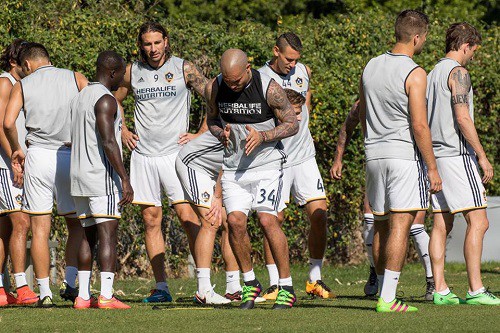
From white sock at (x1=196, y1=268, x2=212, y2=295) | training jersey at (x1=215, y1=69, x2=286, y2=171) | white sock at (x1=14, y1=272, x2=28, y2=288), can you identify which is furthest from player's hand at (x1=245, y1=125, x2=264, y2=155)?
white sock at (x1=14, y1=272, x2=28, y2=288)

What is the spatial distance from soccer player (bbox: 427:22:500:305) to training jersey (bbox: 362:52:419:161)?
882 millimetres

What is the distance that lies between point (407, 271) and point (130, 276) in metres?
3.59

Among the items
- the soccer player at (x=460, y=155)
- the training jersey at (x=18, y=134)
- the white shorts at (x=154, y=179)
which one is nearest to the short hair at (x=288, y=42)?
the white shorts at (x=154, y=179)

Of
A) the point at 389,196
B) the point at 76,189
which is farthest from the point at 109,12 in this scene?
the point at 389,196

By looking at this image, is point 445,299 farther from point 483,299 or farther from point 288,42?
point 288,42

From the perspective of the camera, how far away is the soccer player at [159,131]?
12062 mm

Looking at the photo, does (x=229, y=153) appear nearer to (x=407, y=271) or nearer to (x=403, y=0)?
(x=407, y=271)

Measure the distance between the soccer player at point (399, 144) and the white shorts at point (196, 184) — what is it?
6.18ft

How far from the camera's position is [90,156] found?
10984mm

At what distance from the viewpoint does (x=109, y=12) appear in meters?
16.4

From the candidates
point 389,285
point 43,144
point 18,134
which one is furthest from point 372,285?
point 18,134

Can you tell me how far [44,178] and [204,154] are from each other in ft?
4.78

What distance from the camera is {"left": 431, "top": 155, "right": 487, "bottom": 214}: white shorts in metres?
11.0

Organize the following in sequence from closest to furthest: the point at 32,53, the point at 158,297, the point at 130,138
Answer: the point at 32,53 < the point at 158,297 < the point at 130,138
